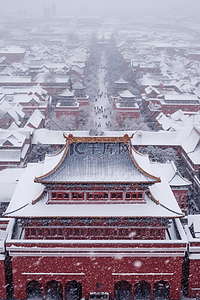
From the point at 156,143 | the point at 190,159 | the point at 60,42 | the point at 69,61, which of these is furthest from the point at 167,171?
the point at 60,42

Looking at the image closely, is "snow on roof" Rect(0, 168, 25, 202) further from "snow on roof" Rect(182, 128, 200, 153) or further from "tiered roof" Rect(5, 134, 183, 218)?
"snow on roof" Rect(182, 128, 200, 153)

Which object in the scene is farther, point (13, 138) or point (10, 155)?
point (13, 138)

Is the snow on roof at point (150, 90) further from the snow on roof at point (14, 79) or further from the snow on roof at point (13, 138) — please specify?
the snow on roof at point (13, 138)

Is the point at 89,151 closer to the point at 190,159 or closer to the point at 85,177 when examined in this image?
the point at 85,177

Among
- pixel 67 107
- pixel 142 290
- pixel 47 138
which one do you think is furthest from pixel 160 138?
pixel 142 290

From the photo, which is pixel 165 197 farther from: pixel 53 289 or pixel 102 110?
pixel 102 110

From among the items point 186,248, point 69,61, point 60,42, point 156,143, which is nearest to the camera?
point 186,248
